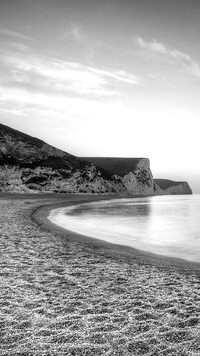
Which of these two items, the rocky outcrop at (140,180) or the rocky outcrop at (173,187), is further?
the rocky outcrop at (173,187)

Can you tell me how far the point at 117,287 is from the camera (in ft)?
20.4

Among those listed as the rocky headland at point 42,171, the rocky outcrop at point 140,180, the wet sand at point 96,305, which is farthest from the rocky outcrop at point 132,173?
the wet sand at point 96,305

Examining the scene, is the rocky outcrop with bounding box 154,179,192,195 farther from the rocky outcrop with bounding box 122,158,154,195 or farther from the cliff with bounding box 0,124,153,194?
the cliff with bounding box 0,124,153,194

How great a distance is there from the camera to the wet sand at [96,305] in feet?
12.8

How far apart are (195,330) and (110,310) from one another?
141cm

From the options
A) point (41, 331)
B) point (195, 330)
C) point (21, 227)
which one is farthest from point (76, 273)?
point (21, 227)

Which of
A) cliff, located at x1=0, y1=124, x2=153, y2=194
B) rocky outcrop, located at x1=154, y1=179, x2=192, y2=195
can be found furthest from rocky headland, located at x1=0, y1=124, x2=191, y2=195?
rocky outcrop, located at x1=154, y1=179, x2=192, y2=195

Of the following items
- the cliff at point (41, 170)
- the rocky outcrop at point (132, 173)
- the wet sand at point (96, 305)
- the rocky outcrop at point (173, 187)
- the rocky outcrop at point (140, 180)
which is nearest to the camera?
the wet sand at point (96, 305)

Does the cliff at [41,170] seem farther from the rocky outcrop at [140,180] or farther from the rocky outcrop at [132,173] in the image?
the rocky outcrop at [140,180]

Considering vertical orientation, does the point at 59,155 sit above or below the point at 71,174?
above

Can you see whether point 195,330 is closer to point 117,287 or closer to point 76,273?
point 117,287

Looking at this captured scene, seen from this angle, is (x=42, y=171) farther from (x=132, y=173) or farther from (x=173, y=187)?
(x=173, y=187)

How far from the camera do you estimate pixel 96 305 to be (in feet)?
17.1

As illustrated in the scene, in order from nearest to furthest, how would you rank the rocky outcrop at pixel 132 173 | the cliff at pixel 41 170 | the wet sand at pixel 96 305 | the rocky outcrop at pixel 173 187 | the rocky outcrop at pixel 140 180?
1. the wet sand at pixel 96 305
2. the cliff at pixel 41 170
3. the rocky outcrop at pixel 132 173
4. the rocky outcrop at pixel 140 180
5. the rocky outcrop at pixel 173 187
